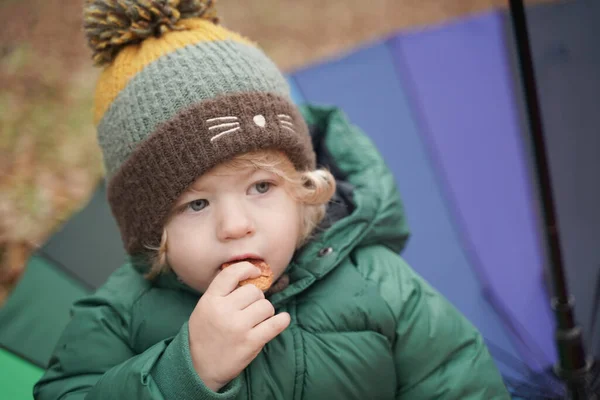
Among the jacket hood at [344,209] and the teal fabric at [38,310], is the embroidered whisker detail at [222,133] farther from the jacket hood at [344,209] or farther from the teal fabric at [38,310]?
the teal fabric at [38,310]

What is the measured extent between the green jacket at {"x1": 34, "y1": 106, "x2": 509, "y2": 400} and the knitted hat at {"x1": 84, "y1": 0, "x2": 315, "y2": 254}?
0.17 metres

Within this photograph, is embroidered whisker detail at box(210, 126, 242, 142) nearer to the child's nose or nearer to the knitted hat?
the knitted hat

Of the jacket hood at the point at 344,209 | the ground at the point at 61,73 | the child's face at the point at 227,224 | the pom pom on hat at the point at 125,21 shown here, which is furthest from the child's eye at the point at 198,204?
the ground at the point at 61,73

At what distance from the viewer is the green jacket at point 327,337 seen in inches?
53.6

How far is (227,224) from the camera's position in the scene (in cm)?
124

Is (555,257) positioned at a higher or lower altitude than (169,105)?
lower

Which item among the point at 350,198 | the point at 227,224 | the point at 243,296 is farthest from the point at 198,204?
the point at 350,198

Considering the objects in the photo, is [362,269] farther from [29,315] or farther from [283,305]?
[29,315]

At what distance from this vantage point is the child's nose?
1.24m

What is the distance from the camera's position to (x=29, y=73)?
3574 millimetres

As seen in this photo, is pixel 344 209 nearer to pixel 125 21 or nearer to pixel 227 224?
pixel 227 224

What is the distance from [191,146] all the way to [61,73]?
269 cm

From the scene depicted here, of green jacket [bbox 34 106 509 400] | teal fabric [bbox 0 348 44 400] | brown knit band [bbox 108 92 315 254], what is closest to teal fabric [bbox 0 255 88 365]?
teal fabric [bbox 0 348 44 400]

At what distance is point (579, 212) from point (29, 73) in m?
2.96
